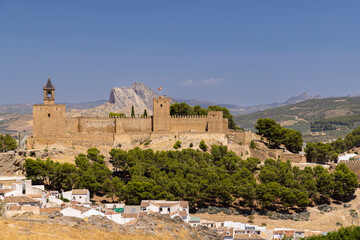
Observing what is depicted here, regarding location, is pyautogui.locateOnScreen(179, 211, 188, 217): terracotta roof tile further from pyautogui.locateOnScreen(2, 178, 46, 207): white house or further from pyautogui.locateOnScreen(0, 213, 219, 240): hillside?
pyautogui.locateOnScreen(2, 178, 46, 207): white house

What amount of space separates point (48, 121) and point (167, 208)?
18.2 metres

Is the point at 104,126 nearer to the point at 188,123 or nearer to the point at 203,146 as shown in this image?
the point at 188,123

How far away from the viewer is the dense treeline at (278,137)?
201ft

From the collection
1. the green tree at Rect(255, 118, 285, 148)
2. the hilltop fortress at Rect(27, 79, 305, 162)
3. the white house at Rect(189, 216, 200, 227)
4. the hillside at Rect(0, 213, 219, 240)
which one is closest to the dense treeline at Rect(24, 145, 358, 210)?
the hilltop fortress at Rect(27, 79, 305, 162)

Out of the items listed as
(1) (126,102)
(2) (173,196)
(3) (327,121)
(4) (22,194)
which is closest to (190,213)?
(2) (173,196)

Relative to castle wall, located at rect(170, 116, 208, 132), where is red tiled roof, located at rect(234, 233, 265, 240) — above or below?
below

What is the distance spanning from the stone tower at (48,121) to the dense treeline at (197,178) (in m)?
4.63

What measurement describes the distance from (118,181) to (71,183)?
411 cm

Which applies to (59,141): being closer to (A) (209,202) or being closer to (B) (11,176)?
(B) (11,176)

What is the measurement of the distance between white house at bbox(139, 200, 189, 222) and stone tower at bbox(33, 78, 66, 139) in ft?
51.2

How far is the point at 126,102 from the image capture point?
635 feet

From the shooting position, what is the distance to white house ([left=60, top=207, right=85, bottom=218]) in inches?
1383

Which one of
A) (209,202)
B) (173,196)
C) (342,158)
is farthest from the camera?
(342,158)

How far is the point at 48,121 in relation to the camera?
51625 mm
